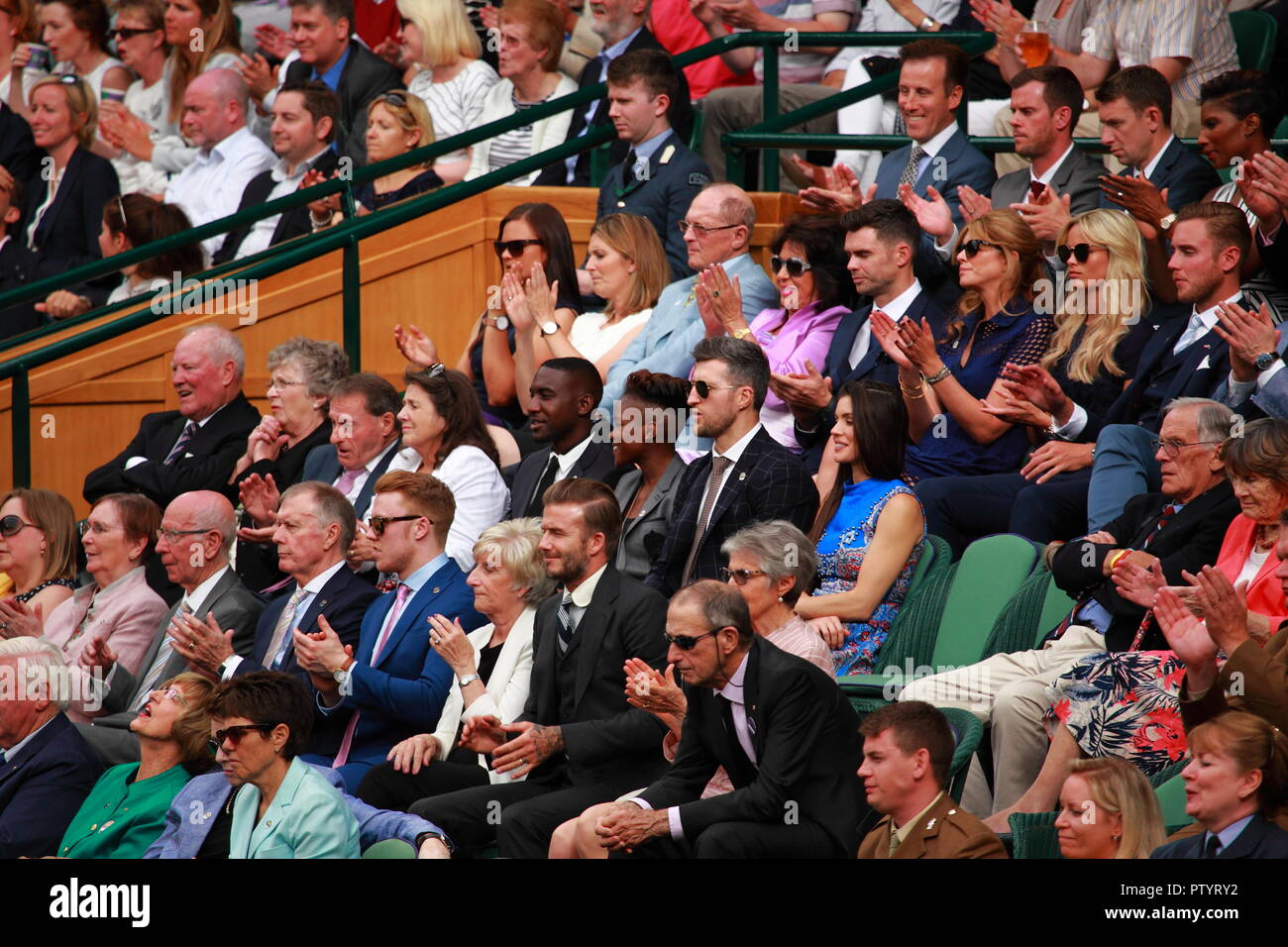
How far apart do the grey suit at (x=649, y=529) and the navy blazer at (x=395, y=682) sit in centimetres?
54

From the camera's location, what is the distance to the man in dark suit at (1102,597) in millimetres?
5613

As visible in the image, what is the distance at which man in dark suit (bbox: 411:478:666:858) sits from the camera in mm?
5867

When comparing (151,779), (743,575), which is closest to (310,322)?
(151,779)

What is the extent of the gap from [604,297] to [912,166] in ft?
4.43

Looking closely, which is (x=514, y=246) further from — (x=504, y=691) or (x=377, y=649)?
(x=504, y=691)

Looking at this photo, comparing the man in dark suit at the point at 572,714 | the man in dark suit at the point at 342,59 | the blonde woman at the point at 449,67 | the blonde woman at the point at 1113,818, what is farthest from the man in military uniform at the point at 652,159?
the blonde woman at the point at 1113,818

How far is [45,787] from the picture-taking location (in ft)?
20.6

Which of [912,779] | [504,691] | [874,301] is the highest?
[874,301]

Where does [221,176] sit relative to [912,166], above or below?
above

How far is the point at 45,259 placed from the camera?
Result: 977cm

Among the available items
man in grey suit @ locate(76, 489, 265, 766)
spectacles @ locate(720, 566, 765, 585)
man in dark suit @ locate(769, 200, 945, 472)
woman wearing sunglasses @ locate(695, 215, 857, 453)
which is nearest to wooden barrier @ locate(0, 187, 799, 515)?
woman wearing sunglasses @ locate(695, 215, 857, 453)

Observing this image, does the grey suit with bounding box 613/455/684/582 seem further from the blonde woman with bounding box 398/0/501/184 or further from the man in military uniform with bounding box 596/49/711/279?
the blonde woman with bounding box 398/0/501/184

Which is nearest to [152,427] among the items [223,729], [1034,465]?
[223,729]

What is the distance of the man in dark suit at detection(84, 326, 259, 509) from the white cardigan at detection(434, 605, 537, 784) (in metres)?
1.91
